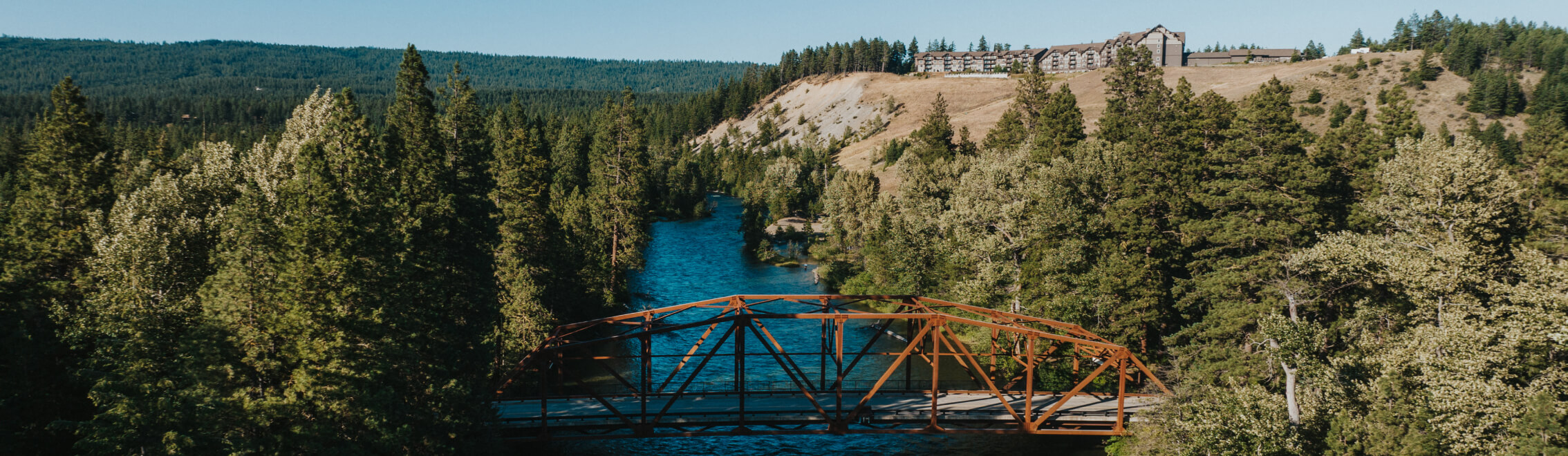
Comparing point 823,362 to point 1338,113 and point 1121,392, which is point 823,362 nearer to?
point 1121,392

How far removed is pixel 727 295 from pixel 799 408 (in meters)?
35.5

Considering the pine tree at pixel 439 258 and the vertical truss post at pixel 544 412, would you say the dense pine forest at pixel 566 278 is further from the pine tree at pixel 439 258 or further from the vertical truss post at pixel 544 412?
the vertical truss post at pixel 544 412

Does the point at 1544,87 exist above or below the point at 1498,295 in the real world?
above

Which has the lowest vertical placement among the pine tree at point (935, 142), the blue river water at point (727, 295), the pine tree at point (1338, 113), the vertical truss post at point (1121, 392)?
the blue river water at point (727, 295)

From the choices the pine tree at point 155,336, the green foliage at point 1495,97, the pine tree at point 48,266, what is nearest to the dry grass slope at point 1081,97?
the green foliage at point 1495,97

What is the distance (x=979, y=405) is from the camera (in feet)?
129

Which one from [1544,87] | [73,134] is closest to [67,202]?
[73,134]

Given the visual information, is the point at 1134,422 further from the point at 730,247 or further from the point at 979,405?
the point at 730,247

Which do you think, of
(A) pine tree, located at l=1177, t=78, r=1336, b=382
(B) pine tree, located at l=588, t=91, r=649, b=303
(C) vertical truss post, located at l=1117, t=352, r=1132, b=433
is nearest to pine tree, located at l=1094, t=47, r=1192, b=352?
(A) pine tree, located at l=1177, t=78, r=1336, b=382

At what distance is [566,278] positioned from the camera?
186 ft

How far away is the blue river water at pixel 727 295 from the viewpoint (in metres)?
41.6

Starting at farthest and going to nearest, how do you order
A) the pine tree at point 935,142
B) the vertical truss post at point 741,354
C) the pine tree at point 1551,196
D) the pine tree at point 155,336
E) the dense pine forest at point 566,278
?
the pine tree at point 935,142, the vertical truss post at point 741,354, the pine tree at point 1551,196, the dense pine forest at point 566,278, the pine tree at point 155,336

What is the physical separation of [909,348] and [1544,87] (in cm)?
11633

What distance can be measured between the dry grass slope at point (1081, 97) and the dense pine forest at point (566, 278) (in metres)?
43.5
